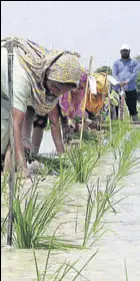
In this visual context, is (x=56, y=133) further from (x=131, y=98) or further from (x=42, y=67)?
(x=131, y=98)

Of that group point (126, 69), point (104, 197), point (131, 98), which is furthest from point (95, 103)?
point (104, 197)

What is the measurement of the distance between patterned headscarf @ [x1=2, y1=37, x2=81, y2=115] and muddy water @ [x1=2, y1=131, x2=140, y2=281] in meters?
0.86

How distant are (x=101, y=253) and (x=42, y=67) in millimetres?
1893

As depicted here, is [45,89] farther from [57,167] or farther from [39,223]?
[39,223]

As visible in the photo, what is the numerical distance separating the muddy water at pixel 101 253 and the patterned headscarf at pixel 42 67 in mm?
855

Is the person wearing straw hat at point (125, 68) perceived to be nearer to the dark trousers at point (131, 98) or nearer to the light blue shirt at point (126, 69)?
the light blue shirt at point (126, 69)

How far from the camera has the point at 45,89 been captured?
14.3 ft

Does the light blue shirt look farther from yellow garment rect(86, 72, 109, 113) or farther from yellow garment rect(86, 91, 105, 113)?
yellow garment rect(86, 91, 105, 113)

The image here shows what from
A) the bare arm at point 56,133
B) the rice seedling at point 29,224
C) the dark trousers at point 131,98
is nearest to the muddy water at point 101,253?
the rice seedling at point 29,224

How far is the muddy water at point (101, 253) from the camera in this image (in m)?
2.25

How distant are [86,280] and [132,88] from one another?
865cm

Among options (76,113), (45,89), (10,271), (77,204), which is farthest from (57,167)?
(76,113)

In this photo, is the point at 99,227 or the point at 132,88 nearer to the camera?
the point at 99,227

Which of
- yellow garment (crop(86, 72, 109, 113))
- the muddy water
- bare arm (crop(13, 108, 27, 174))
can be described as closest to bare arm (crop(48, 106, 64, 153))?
bare arm (crop(13, 108, 27, 174))
